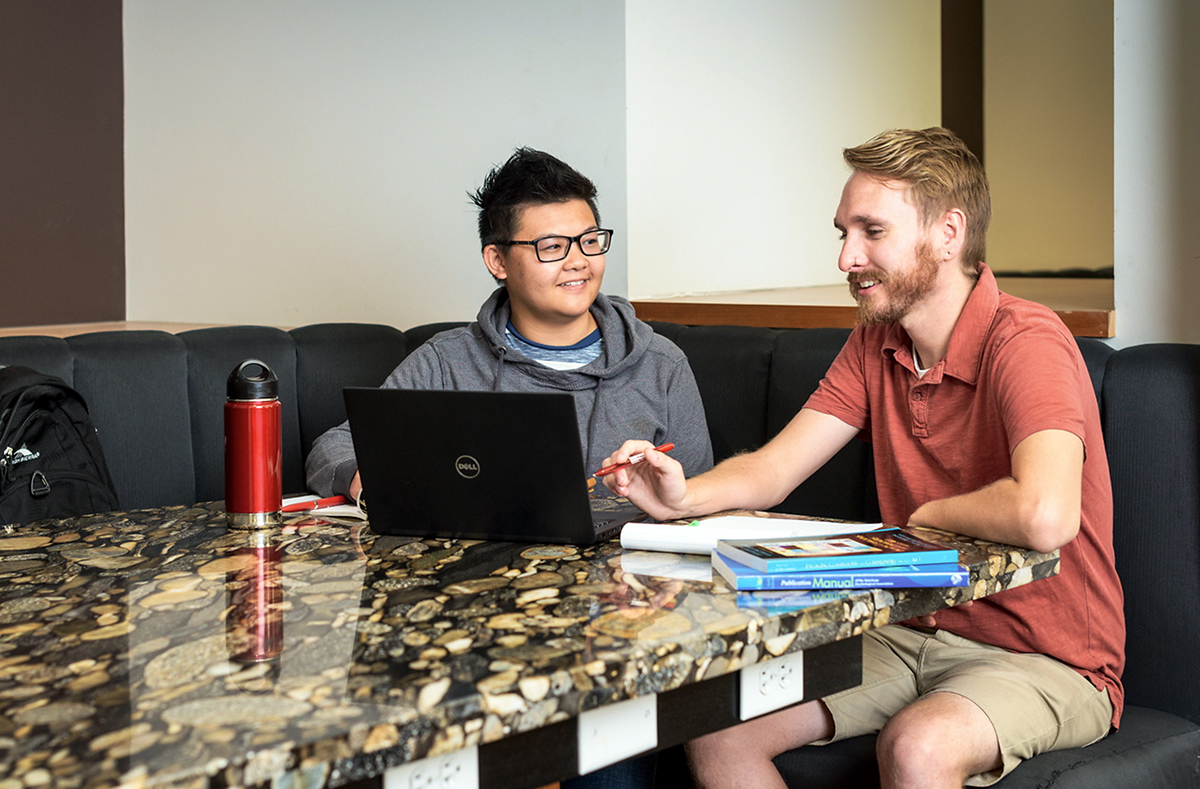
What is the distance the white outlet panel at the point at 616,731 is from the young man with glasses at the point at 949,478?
1.55 feet

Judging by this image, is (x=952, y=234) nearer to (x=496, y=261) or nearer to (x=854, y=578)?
(x=854, y=578)

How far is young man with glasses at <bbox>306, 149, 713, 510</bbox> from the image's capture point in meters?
2.07

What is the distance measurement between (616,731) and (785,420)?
130cm

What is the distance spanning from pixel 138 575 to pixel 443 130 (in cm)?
206

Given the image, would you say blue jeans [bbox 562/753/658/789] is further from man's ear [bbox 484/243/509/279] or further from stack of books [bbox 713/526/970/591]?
man's ear [bbox 484/243/509/279]

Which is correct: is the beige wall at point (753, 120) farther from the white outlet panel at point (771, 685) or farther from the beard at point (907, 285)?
the white outlet panel at point (771, 685)

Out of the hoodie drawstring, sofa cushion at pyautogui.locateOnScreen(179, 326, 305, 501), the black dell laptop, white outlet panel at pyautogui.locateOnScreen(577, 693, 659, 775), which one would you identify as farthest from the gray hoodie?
white outlet panel at pyautogui.locateOnScreen(577, 693, 659, 775)

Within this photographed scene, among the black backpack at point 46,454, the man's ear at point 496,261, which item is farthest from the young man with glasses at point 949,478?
the black backpack at point 46,454

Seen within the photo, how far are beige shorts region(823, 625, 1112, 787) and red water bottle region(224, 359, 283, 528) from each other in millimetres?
789

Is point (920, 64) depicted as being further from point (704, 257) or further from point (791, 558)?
point (791, 558)

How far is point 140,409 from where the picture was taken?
2299 millimetres

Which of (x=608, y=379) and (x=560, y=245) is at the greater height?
(x=560, y=245)

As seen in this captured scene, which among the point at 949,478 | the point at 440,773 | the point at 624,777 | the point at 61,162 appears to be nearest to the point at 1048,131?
the point at 949,478

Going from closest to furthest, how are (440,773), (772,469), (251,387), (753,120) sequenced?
1. (440,773)
2. (251,387)
3. (772,469)
4. (753,120)
